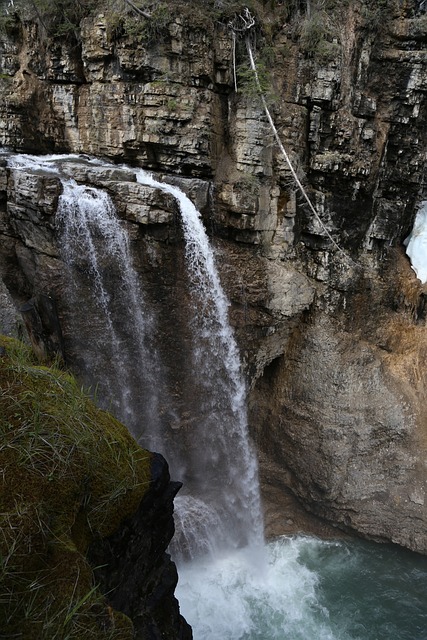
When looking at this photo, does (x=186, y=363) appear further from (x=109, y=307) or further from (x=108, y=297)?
(x=108, y=297)

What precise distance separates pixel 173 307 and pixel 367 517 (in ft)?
22.3

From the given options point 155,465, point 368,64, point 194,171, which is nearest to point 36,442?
point 155,465

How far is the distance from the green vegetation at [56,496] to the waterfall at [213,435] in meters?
5.76

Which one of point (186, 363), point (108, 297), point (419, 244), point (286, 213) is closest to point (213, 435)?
point (186, 363)

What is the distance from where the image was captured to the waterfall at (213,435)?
10.0 meters

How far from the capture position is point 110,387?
9.77 metres

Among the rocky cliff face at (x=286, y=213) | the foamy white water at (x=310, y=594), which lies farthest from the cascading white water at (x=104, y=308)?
the foamy white water at (x=310, y=594)

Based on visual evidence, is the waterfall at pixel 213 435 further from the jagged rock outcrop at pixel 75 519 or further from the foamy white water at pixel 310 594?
the jagged rock outcrop at pixel 75 519

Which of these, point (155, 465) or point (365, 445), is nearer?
point (155, 465)

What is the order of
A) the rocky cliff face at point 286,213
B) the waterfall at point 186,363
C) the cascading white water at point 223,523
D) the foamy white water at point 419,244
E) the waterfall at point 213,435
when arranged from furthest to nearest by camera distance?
the foamy white water at point 419,244, the waterfall at point 213,435, the rocky cliff face at point 286,213, the waterfall at point 186,363, the cascading white water at point 223,523

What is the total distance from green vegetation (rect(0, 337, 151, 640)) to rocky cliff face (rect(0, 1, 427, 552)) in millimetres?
5225

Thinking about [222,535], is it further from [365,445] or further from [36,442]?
[36,442]

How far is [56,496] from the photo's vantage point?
365 cm

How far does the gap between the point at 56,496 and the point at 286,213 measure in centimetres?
871
